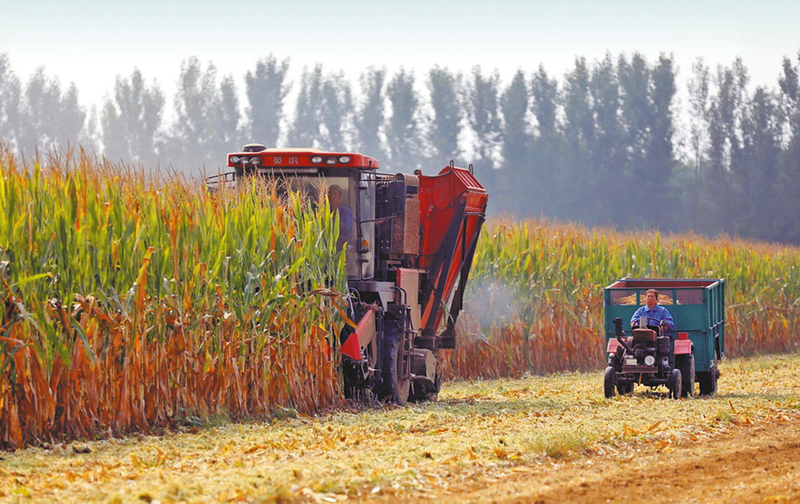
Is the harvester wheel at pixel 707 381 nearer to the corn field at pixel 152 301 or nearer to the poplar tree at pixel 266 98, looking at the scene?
the corn field at pixel 152 301

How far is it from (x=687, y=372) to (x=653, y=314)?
898 millimetres

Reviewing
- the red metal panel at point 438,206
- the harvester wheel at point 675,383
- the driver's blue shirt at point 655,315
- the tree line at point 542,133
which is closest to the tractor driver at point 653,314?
the driver's blue shirt at point 655,315

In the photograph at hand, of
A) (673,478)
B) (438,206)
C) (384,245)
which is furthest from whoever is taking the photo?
(438,206)

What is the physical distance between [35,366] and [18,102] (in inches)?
2598

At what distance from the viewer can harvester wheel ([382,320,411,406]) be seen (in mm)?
12758

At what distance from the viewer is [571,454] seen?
841 cm

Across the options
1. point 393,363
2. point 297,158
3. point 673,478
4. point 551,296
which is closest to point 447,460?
point 673,478

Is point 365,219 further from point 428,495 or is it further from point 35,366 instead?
point 428,495

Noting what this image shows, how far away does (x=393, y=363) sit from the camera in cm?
1277

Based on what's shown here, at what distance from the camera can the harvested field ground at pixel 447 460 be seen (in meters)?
6.65

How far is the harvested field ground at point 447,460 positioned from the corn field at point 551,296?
6.83 meters

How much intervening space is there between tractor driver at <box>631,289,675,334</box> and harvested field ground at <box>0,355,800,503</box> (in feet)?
7.31

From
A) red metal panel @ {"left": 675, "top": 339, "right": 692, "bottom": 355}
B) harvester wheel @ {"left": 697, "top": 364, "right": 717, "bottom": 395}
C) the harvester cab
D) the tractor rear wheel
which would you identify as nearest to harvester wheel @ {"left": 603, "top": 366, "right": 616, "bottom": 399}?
the tractor rear wheel

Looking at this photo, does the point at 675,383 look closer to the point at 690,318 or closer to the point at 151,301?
the point at 690,318
